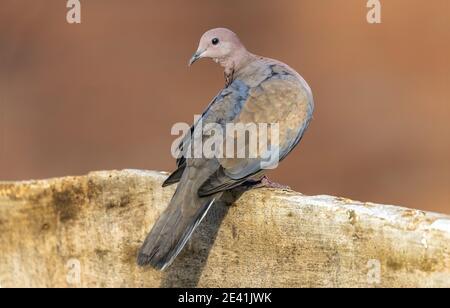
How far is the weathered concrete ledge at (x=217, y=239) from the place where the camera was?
443cm

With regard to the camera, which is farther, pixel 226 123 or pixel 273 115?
pixel 273 115

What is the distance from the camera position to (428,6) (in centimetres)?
1472

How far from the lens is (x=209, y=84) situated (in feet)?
47.9

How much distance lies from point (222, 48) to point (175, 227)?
1609 mm

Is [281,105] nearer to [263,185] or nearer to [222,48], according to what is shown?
[263,185]

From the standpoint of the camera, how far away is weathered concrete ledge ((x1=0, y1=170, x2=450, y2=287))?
14.5 feet

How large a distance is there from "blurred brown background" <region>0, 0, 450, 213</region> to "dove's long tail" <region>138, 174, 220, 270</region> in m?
7.49

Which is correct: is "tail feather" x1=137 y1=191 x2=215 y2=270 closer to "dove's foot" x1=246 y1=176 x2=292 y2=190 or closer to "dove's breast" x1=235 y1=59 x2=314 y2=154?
"dove's foot" x1=246 y1=176 x2=292 y2=190

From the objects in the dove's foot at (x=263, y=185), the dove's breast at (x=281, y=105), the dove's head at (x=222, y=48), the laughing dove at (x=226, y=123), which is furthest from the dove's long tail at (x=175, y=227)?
the dove's head at (x=222, y=48)

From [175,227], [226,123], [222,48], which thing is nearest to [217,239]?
[175,227]

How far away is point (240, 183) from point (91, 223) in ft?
2.97

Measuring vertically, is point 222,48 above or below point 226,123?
above

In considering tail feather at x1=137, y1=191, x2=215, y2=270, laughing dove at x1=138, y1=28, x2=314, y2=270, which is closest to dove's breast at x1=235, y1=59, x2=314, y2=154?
laughing dove at x1=138, y1=28, x2=314, y2=270
